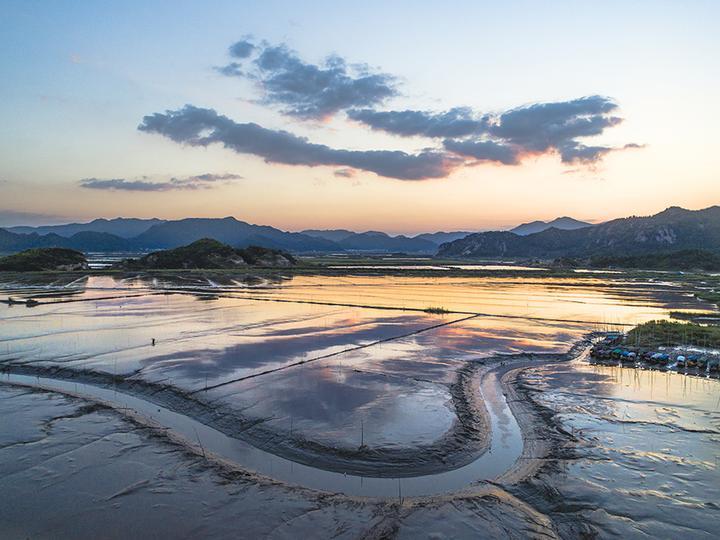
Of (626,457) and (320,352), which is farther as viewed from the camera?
(320,352)

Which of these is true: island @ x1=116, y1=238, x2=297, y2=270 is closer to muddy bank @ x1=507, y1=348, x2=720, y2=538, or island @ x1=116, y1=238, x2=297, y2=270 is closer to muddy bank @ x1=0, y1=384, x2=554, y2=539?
muddy bank @ x1=0, y1=384, x2=554, y2=539

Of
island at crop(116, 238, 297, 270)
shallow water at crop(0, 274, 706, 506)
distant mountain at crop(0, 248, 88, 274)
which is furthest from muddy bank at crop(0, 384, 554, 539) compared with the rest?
island at crop(116, 238, 297, 270)

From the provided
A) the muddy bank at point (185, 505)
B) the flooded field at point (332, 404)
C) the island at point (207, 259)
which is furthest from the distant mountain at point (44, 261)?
the muddy bank at point (185, 505)

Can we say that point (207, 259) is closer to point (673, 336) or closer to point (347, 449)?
point (673, 336)

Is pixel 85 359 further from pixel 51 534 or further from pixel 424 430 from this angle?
pixel 424 430

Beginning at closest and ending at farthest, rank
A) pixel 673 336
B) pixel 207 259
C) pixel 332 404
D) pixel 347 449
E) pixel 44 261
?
1. pixel 347 449
2. pixel 332 404
3. pixel 673 336
4. pixel 44 261
5. pixel 207 259

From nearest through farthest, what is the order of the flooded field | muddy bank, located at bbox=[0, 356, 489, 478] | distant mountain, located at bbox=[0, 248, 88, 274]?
the flooded field, muddy bank, located at bbox=[0, 356, 489, 478], distant mountain, located at bbox=[0, 248, 88, 274]

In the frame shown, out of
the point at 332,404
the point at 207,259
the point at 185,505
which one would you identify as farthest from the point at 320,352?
the point at 207,259

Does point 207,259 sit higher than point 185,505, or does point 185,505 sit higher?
point 207,259
